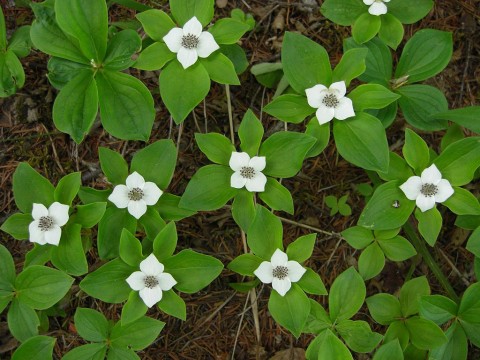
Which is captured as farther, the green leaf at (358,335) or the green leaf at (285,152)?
the green leaf at (358,335)

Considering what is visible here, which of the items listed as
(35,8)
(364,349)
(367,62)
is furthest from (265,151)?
(35,8)

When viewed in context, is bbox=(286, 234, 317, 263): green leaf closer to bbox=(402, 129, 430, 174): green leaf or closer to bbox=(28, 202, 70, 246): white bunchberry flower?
bbox=(402, 129, 430, 174): green leaf

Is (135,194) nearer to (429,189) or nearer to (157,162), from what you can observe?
(157,162)

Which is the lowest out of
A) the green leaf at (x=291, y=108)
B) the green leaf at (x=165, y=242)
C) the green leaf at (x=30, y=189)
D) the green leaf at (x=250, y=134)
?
the green leaf at (x=165, y=242)

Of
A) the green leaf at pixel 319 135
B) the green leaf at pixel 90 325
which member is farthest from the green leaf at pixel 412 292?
the green leaf at pixel 90 325

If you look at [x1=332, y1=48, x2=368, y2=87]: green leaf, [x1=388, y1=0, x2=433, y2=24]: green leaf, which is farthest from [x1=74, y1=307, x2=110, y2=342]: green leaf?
[x1=388, y1=0, x2=433, y2=24]: green leaf

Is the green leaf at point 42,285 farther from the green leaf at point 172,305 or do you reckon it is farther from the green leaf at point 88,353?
the green leaf at point 172,305

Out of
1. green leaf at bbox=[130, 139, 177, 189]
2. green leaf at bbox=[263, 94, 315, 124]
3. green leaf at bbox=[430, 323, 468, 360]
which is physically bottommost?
green leaf at bbox=[430, 323, 468, 360]
